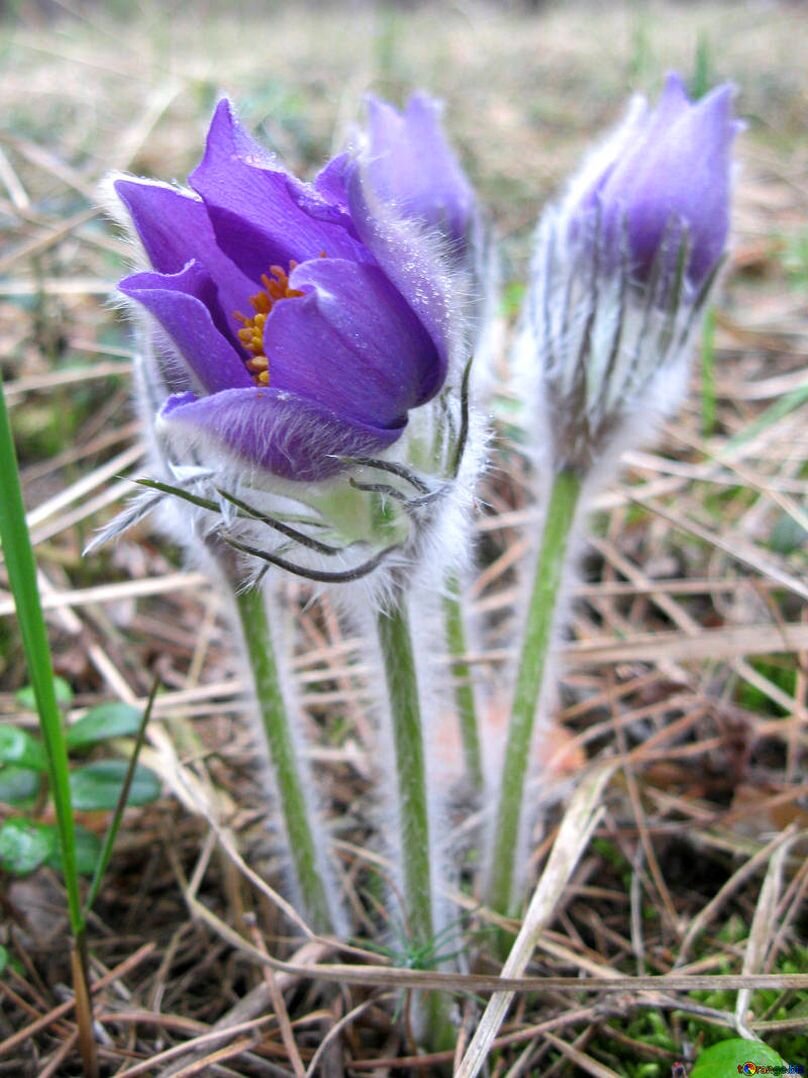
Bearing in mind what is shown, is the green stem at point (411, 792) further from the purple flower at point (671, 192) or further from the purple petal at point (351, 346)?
the purple flower at point (671, 192)

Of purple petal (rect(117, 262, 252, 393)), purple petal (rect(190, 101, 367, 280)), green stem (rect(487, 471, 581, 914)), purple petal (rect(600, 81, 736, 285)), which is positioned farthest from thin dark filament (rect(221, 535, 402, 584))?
purple petal (rect(600, 81, 736, 285))

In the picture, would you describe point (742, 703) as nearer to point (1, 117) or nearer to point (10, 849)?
point (10, 849)

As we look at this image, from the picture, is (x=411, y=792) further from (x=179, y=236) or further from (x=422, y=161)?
(x=422, y=161)

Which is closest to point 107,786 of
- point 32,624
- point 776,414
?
point 32,624

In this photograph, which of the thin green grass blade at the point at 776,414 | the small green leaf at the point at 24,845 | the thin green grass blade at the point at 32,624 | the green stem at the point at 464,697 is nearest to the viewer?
the thin green grass blade at the point at 32,624

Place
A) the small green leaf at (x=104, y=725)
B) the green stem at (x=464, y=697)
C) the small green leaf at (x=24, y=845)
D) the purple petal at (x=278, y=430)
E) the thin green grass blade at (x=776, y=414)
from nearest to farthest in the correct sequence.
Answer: the purple petal at (x=278, y=430) < the small green leaf at (x=24, y=845) < the small green leaf at (x=104, y=725) < the green stem at (x=464, y=697) < the thin green grass blade at (x=776, y=414)

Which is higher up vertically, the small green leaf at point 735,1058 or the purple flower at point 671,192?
the purple flower at point 671,192

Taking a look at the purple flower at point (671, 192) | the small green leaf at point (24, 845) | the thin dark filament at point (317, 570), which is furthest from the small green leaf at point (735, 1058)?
the purple flower at point (671, 192)
